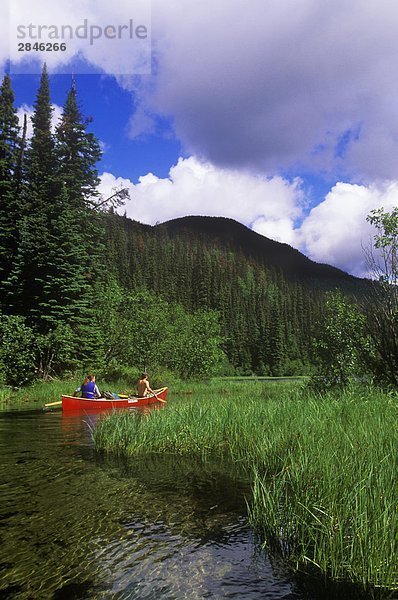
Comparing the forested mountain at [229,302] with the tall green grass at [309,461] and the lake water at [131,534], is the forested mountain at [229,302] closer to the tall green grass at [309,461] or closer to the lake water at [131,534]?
the tall green grass at [309,461]

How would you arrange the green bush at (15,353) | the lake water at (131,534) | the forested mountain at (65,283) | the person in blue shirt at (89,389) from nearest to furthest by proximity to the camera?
the lake water at (131,534)
the person in blue shirt at (89,389)
the green bush at (15,353)
the forested mountain at (65,283)

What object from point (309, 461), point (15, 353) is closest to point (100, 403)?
point (15, 353)

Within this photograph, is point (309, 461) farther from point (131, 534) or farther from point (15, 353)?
point (15, 353)

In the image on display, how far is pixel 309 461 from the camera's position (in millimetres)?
5891

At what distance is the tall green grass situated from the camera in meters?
4.02

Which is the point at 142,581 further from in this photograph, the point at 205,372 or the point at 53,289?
the point at 205,372

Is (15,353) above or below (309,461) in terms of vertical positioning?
above

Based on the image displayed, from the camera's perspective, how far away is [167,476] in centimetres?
795

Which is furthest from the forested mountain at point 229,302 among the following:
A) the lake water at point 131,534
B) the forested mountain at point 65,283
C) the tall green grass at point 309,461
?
the lake water at point 131,534

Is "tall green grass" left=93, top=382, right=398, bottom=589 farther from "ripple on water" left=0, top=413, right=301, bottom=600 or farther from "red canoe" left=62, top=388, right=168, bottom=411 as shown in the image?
"red canoe" left=62, top=388, right=168, bottom=411

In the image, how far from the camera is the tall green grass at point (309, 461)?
13.2ft

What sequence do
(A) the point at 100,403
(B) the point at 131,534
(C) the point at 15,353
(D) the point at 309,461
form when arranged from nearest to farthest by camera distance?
(B) the point at 131,534 < (D) the point at 309,461 < (A) the point at 100,403 < (C) the point at 15,353

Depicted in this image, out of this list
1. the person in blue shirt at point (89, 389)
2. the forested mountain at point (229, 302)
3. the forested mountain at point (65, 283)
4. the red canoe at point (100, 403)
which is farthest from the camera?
the forested mountain at point (229, 302)

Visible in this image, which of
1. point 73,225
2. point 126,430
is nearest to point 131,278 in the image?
point 73,225
